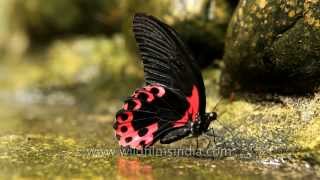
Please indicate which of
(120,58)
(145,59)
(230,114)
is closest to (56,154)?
(145,59)

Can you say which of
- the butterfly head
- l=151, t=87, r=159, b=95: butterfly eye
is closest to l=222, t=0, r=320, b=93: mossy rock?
the butterfly head

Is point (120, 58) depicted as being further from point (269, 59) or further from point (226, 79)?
point (269, 59)

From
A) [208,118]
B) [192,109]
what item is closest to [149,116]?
[192,109]

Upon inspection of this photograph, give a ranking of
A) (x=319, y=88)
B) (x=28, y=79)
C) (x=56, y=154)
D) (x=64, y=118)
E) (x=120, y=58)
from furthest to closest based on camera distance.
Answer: (x=28, y=79), (x=120, y=58), (x=64, y=118), (x=319, y=88), (x=56, y=154)

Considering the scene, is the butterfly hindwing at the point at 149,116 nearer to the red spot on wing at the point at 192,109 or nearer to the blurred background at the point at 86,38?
the red spot on wing at the point at 192,109

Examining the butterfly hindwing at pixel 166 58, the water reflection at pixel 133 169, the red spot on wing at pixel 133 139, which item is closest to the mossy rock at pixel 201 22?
the butterfly hindwing at pixel 166 58

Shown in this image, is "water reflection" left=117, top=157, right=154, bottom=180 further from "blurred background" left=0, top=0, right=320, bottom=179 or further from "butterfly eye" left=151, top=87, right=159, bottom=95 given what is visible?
"butterfly eye" left=151, top=87, right=159, bottom=95
